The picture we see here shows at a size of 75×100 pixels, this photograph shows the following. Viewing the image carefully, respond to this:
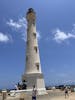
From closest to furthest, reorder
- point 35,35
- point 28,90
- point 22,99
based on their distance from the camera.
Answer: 1. point 22,99
2. point 28,90
3. point 35,35

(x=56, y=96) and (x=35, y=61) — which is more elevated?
(x=35, y=61)

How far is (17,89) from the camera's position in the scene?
108 ft

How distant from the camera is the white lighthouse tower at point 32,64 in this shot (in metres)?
33.2

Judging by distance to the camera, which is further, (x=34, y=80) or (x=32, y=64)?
(x=32, y=64)

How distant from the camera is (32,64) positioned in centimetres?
3366

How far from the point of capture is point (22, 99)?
24.2 m

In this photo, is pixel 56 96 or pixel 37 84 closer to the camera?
pixel 56 96

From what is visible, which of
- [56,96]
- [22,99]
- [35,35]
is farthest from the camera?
[35,35]

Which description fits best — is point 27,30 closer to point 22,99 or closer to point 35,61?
point 35,61

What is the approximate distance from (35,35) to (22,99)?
13.0 metres

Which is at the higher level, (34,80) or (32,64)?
(32,64)

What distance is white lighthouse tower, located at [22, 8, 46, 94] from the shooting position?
1307 inches

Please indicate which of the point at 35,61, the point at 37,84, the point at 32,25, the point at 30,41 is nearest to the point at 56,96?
the point at 37,84

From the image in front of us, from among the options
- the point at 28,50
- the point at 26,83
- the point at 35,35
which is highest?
the point at 35,35
